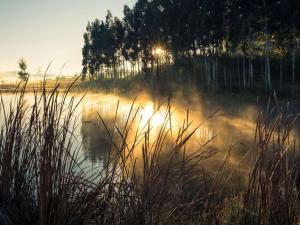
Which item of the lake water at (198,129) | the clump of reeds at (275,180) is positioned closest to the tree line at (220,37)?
the lake water at (198,129)

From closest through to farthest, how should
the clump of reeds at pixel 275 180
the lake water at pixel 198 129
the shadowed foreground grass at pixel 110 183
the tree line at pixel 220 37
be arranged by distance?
1. the shadowed foreground grass at pixel 110 183
2. the clump of reeds at pixel 275 180
3. the lake water at pixel 198 129
4. the tree line at pixel 220 37

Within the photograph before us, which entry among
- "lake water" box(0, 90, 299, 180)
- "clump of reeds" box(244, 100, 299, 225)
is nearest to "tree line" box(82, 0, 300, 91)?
"lake water" box(0, 90, 299, 180)

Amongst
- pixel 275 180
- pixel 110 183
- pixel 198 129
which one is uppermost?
pixel 110 183

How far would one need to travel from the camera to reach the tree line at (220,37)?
34.8 metres

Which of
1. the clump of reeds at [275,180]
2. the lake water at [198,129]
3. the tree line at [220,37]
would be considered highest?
the tree line at [220,37]

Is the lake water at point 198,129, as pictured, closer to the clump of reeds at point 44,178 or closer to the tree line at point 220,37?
the clump of reeds at point 44,178

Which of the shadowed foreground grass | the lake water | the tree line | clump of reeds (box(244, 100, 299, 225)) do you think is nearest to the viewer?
the shadowed foreground grass

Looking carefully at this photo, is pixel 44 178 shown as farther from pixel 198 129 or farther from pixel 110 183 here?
pixel 198 129

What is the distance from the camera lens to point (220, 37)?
3984 centimetres

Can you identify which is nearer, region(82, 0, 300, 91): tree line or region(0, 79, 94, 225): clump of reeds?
region(0, 79, 94, 225): clump of reeds

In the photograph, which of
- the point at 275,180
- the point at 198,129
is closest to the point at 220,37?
the point at 198,129

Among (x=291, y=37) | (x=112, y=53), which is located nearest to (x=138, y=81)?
(x=112, y=53)

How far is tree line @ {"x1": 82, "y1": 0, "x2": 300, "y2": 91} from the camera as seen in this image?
34.8 meters

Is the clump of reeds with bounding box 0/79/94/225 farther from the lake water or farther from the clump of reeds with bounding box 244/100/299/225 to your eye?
the lake water
